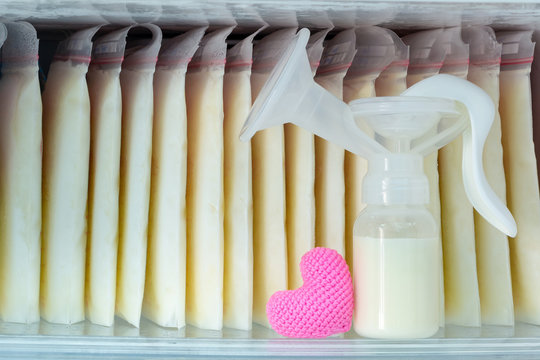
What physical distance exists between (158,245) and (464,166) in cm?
35

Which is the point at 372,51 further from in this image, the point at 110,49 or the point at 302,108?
the point at 110,49

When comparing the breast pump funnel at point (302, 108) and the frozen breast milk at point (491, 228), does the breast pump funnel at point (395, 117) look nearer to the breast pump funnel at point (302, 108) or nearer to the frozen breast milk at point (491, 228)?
the breast pump funnel at point (302, 108)

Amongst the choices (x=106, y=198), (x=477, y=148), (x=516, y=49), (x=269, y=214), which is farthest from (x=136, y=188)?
(x=516, y=49)

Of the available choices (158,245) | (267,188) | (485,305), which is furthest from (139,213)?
(485,305)

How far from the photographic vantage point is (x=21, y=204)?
70 centimetres

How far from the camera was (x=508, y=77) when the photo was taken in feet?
2.52

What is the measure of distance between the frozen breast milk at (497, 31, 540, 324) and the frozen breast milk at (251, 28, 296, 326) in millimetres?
271

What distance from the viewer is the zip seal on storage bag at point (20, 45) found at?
71cm

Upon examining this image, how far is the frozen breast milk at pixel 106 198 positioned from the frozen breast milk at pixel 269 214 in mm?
160

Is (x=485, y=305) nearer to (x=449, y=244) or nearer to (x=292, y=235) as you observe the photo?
(x=449, y=244)

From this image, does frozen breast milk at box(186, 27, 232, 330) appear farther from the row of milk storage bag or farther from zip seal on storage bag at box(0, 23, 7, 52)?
zip seal on storage bag at box(0, 23, 7, 52)

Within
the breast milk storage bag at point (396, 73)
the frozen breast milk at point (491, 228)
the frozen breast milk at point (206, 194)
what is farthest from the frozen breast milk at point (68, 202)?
the frozen breast milk at point (491, 228)

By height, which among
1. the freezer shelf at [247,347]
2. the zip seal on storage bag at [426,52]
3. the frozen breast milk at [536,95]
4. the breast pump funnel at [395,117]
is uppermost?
the zip seal on storage bag at [426,52]

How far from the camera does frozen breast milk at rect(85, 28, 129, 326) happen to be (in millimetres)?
710
